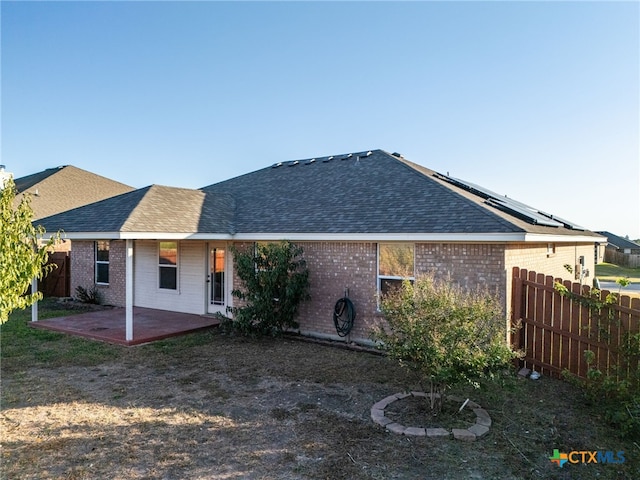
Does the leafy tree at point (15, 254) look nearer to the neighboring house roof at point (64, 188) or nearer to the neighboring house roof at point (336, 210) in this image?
the neighboring house roof at point (336, 210)

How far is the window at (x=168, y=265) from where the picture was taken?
12914 millimetres

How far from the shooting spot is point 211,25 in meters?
11.8

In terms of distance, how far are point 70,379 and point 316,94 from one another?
1380cm

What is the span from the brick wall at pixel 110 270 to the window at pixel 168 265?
1935 millimetres

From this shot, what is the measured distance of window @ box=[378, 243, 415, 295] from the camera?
875 centimetres

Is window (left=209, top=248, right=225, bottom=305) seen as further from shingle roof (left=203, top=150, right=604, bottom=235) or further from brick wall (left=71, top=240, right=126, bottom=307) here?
brick wall (left=71, top=240, right=126, bottom=307)

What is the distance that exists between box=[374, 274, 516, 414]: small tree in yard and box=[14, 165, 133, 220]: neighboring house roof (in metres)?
21.4

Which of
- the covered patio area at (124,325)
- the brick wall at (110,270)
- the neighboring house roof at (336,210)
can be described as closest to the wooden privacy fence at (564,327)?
the neighboring house roof at (336,210)

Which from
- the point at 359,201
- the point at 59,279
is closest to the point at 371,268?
the point at 359,201

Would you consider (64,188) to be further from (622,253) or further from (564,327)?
(622,253)

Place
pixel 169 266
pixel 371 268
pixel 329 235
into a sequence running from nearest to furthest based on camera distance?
pixel 371 268, pixel 329 235, pixel 169 266

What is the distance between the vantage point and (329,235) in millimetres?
9422

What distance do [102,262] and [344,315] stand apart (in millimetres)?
10586

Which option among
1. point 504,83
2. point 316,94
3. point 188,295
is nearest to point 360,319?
point 188,295
